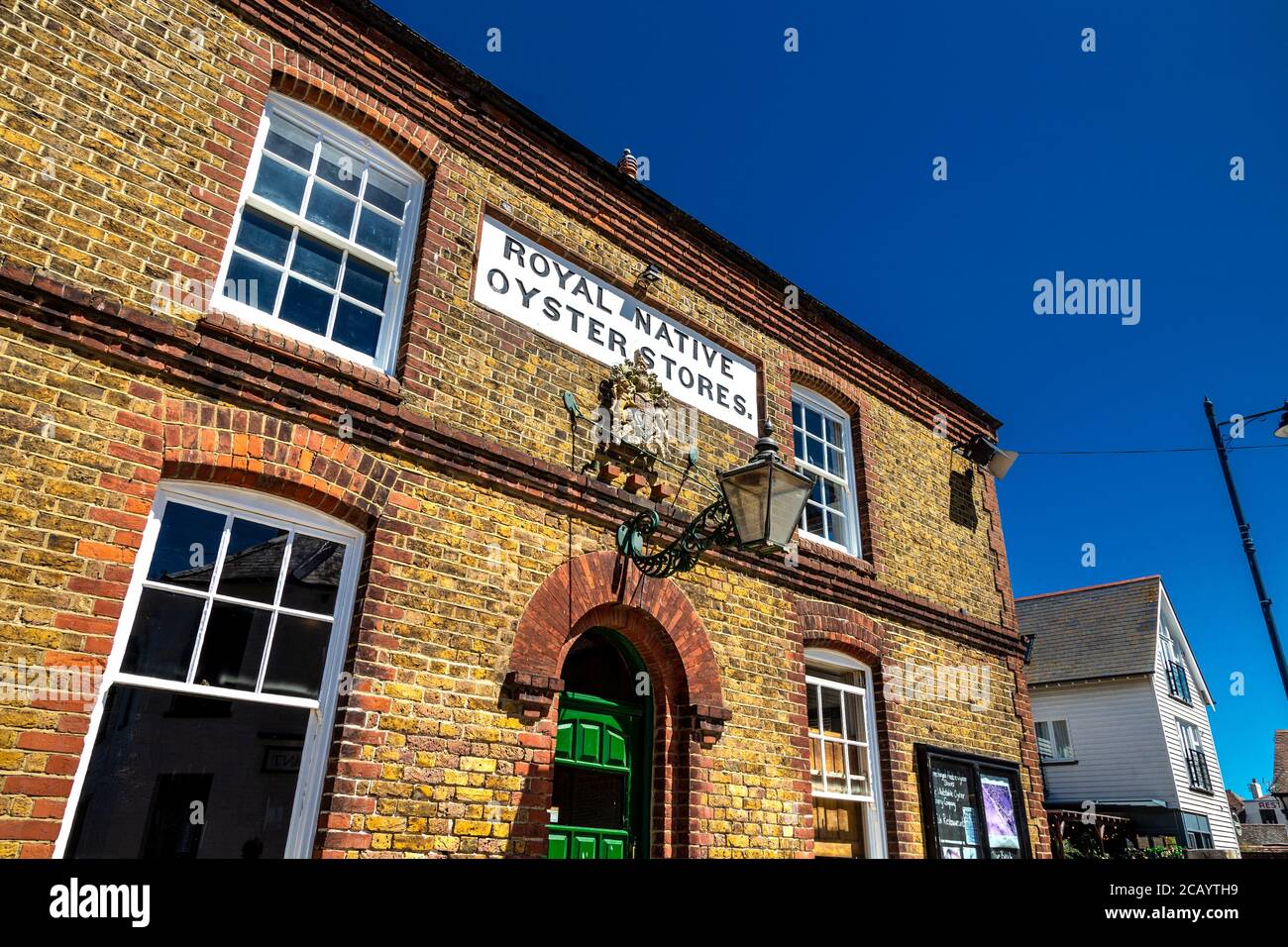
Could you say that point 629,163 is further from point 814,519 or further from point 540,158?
point 814,519

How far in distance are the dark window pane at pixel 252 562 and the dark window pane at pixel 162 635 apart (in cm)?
21

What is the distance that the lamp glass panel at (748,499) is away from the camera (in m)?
5.09

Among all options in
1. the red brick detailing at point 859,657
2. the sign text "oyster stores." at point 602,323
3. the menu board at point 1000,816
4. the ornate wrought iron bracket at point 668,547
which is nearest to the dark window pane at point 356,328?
the sign text "oyster stores." at point 602,323

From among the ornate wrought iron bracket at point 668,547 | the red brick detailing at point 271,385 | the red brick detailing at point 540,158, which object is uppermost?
the red brick detailing at point 540,158

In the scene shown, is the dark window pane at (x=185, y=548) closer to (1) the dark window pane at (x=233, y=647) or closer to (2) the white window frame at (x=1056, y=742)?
(1) the dark window pane at (x=233, y=647)

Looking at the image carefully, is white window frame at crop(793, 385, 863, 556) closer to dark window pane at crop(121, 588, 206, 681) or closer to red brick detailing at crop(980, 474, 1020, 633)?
red brick detailing at crop(980, 474, 1020, 633)

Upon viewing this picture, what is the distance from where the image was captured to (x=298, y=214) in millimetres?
5355

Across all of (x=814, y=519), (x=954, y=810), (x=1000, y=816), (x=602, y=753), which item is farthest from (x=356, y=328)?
(x=1000, y=816)

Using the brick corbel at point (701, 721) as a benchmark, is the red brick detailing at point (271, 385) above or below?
above

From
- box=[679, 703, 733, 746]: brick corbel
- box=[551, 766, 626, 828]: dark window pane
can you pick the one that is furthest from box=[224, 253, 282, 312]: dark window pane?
box=[679, 703, 733, 746]: brick corbel
